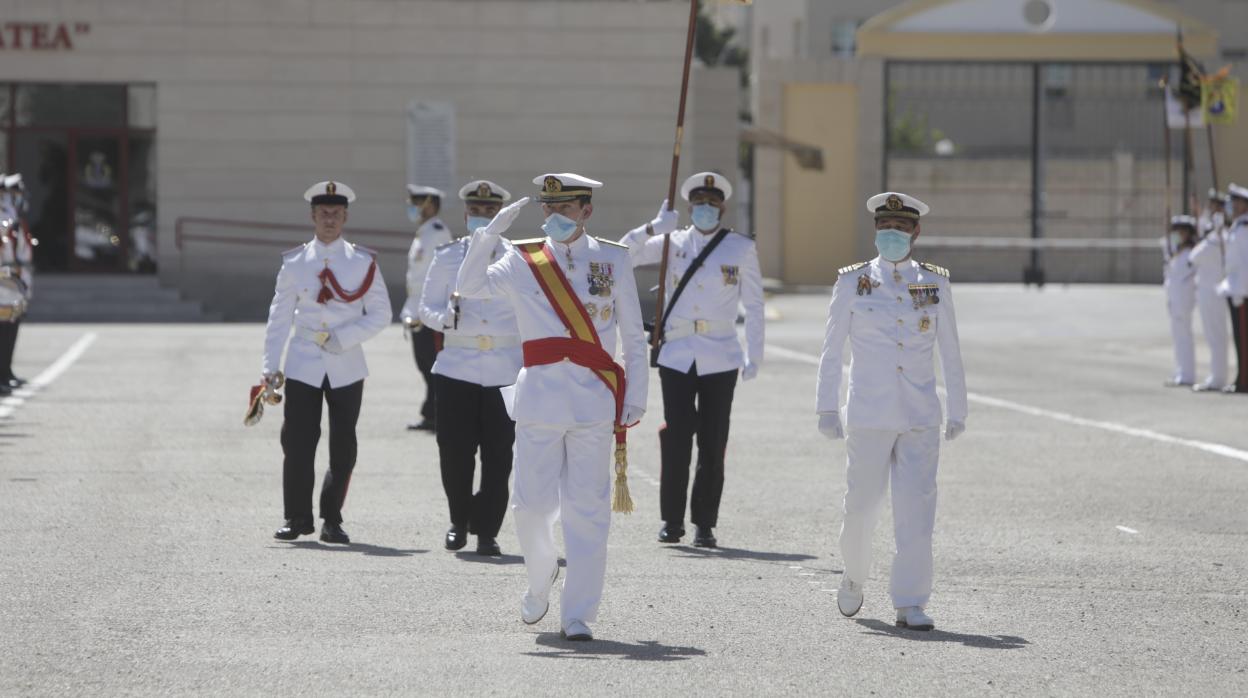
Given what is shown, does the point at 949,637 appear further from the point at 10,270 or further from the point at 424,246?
the point at 10,270

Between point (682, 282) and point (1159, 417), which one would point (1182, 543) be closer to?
point (682, 282)

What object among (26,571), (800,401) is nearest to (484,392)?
(26,571)

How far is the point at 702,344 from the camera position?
10.9 meters

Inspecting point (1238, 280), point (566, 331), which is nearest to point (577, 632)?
point (566, 331)

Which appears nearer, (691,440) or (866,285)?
(866,285)

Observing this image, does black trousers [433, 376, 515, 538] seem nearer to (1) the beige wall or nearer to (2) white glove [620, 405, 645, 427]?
(2) white glove [620, 405, 645, 427]

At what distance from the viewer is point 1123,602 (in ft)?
29.5

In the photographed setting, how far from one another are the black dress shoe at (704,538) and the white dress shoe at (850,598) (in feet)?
7.02

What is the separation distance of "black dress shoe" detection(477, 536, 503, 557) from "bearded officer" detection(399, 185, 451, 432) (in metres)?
4.74

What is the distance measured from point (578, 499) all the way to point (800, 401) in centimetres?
1162

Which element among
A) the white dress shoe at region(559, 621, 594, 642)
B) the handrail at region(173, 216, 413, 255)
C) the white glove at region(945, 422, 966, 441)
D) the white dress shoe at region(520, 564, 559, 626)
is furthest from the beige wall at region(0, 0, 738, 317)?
the white dress shoe at region(559, 621, 594, 642)

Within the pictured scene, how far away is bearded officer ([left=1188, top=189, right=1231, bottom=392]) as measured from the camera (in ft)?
73.0

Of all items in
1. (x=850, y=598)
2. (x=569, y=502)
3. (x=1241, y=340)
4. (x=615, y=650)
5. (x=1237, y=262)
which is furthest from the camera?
(x=1241, y=340)

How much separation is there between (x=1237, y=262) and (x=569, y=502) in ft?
47.6
